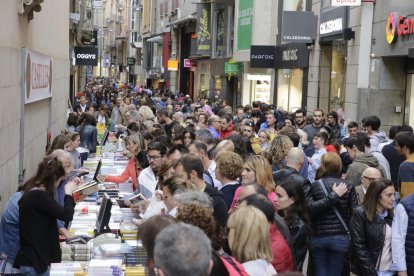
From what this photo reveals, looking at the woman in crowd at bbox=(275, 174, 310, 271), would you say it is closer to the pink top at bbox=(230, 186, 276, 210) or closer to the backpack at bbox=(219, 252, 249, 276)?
the pink top at bbox=(230, 186, 276, 210)

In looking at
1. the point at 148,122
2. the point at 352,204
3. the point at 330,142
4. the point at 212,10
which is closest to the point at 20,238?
the point at 352,204

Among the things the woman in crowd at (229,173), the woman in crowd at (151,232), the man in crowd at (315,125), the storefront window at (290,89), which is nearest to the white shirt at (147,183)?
the woman in crowd at (229,173)

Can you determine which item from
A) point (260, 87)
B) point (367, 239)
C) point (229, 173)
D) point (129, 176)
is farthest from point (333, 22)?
point (367, 239)

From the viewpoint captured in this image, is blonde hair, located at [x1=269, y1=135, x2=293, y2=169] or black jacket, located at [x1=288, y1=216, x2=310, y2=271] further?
blonde hair, located at [x1=269, y1=135, x2=293, y2=169]

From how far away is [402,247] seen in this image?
7312 mm

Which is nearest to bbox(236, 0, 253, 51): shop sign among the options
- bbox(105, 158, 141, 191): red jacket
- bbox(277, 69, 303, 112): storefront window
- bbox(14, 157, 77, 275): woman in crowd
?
bbox(277, 69, 303, 112): storefront window

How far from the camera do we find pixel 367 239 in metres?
7.49

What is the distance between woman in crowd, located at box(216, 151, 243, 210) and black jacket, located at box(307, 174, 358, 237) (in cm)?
82

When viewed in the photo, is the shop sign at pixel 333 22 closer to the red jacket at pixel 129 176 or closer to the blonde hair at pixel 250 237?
the red jacket at pixel 129 176

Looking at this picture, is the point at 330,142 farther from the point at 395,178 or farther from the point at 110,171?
the point at 110,171

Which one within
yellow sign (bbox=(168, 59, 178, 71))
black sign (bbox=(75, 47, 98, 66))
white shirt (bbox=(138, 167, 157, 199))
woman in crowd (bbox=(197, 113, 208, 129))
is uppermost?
black sign (bbox=(75, 47, 98, 66))

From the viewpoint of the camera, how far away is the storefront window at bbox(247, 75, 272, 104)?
3425cm

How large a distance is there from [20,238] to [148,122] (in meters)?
10.6

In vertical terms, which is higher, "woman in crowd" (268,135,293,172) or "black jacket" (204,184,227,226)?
"woman in crowd" (268,135,293,172)
